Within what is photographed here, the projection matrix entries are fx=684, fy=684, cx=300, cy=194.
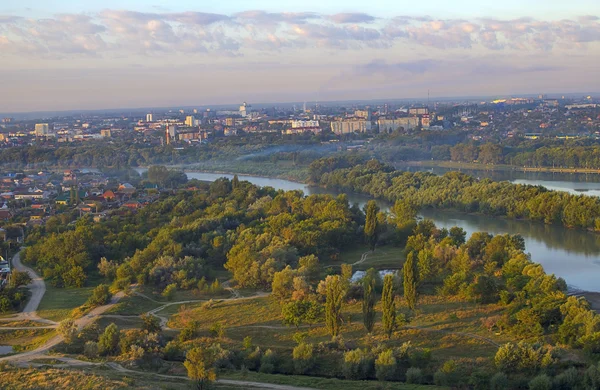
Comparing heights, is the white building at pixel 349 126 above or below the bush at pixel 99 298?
above

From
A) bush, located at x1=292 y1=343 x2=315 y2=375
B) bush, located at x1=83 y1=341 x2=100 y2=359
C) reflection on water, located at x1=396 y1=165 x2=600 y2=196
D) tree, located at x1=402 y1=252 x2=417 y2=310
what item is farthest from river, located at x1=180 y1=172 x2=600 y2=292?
bush, located at x1=83 y1=341 x2=100 y2=359

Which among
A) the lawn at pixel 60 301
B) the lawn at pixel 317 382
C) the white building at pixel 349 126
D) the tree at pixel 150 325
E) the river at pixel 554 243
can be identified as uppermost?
the white building at pixel 349 126

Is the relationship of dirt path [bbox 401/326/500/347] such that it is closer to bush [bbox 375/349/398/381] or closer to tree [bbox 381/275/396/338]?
tree [bbox 381/275/396/338]

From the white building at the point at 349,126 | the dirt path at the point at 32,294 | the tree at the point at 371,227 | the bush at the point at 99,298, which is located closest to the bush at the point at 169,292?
the bush at the point at 99,298

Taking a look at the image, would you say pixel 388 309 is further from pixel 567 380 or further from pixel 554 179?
pixel 554 179

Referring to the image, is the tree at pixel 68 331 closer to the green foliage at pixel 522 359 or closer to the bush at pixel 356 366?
the bush at pixel 356 366

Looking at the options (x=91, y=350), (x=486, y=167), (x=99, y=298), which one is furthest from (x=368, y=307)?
(x=486, y=167)

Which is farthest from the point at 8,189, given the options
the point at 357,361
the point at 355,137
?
the point at 355,137

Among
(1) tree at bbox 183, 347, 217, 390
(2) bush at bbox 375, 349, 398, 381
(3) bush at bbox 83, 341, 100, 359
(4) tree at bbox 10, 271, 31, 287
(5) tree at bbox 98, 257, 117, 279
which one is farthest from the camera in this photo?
(5) tree at bbox 98, 257, 117, 279
